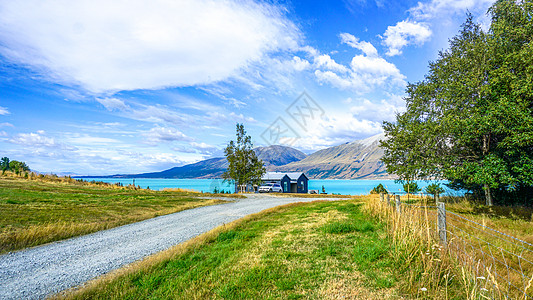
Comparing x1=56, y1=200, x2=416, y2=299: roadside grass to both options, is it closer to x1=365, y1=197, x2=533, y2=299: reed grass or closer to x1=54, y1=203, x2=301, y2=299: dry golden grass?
x1=54, y1=203, x2=301, y2=299: dry golden grass

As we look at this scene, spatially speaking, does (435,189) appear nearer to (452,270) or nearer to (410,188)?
(410,188)

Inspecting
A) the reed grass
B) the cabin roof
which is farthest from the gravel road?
the cabin roof

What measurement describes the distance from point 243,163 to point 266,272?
39.9 m

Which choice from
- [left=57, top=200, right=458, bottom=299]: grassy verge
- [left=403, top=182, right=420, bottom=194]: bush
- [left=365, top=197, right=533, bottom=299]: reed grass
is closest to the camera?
[left=365, top=197, right=533, bottom=299]: reed grass

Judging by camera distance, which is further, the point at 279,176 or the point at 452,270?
the point at 279,176

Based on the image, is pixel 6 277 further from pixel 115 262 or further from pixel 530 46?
pixel 530 46

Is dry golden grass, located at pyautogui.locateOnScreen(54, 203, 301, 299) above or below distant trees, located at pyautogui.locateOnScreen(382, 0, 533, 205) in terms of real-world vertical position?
below

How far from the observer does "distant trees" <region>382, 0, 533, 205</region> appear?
12.7 m

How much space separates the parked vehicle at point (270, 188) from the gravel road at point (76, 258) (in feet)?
146

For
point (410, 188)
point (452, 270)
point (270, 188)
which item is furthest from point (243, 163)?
point (452, 270)

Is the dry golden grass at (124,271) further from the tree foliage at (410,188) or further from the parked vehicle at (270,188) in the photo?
the parked vehicle at (270,188)

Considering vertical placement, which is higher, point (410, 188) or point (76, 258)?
point (410, 188)

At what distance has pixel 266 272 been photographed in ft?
18.9

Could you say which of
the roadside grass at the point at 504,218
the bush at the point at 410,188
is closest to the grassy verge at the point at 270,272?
the roadside grass at the point at 504,218
